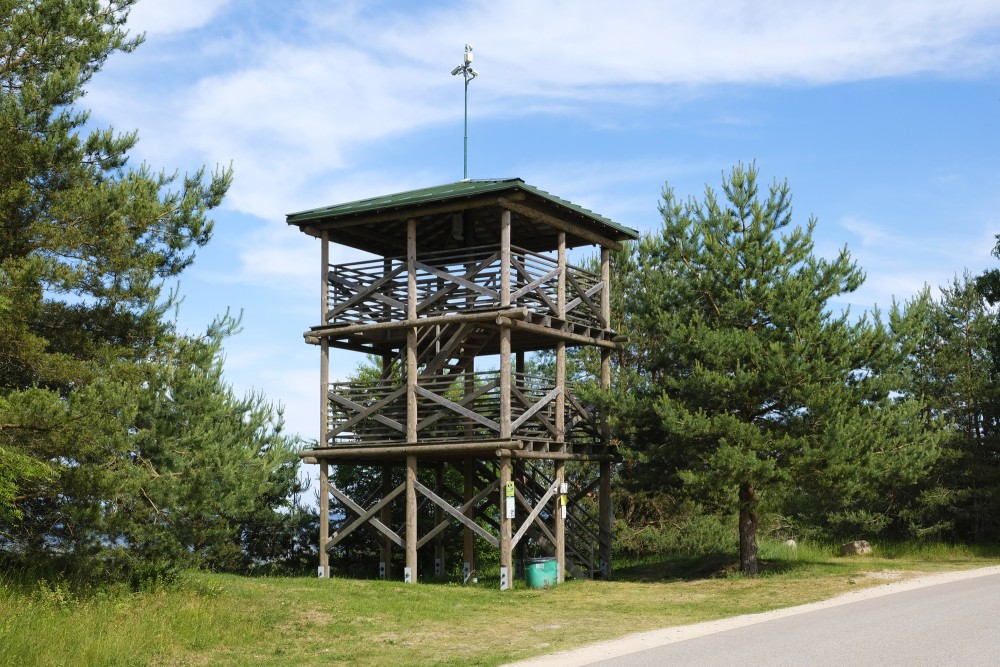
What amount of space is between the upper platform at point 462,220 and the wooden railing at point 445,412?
12.4 feet

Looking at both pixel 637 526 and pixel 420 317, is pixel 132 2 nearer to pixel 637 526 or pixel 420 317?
pixel 420 317

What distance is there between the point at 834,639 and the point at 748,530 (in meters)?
13.8

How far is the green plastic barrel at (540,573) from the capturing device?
79.8 ft

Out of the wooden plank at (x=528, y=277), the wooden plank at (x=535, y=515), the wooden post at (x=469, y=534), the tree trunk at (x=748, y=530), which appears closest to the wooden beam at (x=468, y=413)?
the wooden plank at (x=535, y=515)

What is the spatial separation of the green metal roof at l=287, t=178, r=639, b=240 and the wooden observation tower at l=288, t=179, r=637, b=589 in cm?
5

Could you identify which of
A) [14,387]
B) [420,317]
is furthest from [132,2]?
[420,317]

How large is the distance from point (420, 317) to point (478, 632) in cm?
1023

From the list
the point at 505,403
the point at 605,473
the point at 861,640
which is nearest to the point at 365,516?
the point at 505,403

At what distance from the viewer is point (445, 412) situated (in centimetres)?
2558

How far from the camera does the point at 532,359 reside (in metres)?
37.1

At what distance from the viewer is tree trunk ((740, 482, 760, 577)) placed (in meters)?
26.6

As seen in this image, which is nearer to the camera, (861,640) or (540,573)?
(861,640)

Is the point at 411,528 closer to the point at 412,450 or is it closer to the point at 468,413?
the point at 412,450

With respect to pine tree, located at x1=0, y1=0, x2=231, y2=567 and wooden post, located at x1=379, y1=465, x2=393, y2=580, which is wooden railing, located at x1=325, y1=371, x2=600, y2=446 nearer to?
wooden post, located at x1=379, y1=465, x2=393, y2=580
